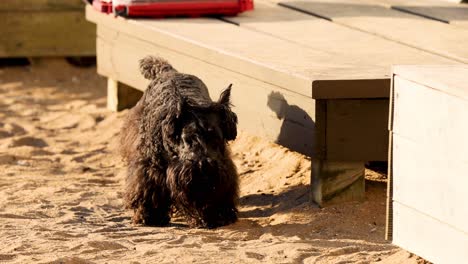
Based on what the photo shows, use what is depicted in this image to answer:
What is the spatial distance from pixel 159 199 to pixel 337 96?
1145 mm

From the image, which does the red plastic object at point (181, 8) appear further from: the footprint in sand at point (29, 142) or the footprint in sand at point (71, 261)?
the footprint in sand at point (71, 261)

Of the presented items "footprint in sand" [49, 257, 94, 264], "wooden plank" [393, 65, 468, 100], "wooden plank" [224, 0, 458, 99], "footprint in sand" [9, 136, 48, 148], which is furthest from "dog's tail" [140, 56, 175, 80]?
"wooden plank" [393, 65, 468, 100]

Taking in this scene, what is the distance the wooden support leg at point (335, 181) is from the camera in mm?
6520

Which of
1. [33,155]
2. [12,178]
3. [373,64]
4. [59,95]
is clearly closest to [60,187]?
[12,178]

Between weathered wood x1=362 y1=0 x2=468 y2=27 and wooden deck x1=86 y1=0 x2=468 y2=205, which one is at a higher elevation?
weathered wood x1=362 y1=0 x2=468 y2=27

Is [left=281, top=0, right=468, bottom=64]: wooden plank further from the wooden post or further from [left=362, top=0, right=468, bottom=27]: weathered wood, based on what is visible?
the wooden post

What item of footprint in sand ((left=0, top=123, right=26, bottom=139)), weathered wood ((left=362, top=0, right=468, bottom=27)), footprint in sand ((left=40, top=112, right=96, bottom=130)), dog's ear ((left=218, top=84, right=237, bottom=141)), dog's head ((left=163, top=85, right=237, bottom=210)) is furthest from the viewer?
footprint in sand ((left=40, top=112, right=96, bottom=130))

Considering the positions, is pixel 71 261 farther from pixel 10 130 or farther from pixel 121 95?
pixel 121 95

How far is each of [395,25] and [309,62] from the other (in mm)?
1370

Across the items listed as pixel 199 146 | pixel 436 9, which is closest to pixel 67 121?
pixel 436 9

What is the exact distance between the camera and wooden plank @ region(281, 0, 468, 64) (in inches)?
285

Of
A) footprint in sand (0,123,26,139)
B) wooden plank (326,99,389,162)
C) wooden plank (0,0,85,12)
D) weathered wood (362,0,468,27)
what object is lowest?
footprint in sand (0,123,26,139)

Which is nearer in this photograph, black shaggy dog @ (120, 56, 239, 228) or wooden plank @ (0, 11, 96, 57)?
black shaggy dog @ (120, 56, 239, 228)

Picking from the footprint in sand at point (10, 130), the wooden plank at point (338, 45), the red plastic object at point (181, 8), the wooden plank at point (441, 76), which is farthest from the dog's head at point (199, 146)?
the footprint in sand at point (10, 130)
